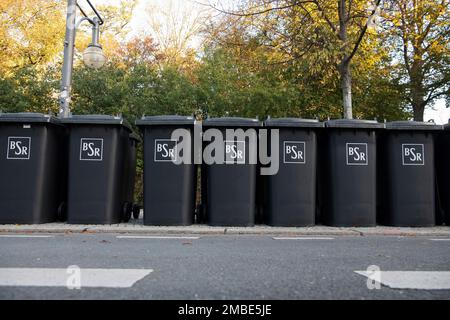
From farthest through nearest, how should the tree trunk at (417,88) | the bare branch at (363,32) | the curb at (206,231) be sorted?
the tree trunk at (417,88)
the bare branch at (363,32)
the curb at (206,231)

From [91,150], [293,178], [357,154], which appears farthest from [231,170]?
[91,150]

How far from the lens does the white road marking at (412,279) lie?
2.46 meters

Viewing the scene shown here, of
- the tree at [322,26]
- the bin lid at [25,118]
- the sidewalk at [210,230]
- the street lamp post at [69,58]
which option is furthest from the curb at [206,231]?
the tree at [322,26]

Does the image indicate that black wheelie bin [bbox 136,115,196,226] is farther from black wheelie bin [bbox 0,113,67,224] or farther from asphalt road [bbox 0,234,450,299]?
black wheelie bin [bbox 0,113,67,224]

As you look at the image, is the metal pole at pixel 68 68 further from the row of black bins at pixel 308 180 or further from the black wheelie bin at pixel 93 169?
the row of black bins at pixel 308 180

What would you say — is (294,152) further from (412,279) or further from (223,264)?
(412,279)

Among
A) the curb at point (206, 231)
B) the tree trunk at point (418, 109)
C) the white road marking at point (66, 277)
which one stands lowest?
the curb at point (206, 231)

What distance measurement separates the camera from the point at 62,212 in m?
6.51

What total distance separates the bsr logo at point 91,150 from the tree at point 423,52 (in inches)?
526

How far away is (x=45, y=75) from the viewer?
1191cm

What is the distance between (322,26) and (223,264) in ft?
28.4
